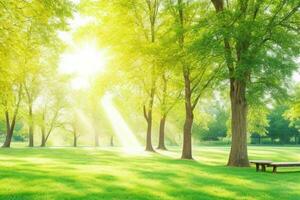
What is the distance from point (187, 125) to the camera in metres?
30.8

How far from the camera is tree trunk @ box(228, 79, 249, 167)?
23.8 m

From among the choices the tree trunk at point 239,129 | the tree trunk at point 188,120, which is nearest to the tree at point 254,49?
the tree trunk at point 239,129

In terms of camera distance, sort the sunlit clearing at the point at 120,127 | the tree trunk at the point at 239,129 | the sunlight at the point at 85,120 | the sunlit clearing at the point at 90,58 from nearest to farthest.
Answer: the tree trunk at the point at 239,129 < the sunlit clearing at the point at 90,58 < the sunlit clearing at the point at 120,127 < the sunlight at the point at 85,120

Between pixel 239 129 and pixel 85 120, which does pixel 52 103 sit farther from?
pixel 239 129

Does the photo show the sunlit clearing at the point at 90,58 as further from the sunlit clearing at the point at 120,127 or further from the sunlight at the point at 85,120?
the sunlight at the point at 85,120

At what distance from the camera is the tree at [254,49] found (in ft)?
66.6

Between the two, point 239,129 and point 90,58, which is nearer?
point 239,129

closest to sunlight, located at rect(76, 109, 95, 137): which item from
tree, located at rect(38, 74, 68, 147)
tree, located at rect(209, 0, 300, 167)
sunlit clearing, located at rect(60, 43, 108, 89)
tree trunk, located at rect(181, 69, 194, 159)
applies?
tree, located at rect(38, 74, 68, 147)

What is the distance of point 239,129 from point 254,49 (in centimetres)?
550

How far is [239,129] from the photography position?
2392 cm

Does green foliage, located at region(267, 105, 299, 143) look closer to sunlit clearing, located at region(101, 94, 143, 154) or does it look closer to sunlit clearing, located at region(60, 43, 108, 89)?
sunlit clearing, located at region(101, 94, 143, 154)

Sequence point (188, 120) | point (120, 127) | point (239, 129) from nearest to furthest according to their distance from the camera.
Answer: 1. point (239, 129)
2. point (188, 120)
3. point (120, 127)

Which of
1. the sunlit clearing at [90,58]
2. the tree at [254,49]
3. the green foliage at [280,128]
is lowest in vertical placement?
the green foliage at [280,128]

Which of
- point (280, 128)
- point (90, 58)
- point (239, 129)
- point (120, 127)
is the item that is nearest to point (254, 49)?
point (239, 129)
